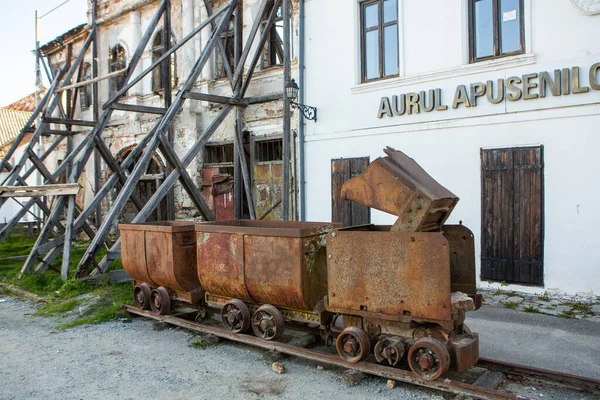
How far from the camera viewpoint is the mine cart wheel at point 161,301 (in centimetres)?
636

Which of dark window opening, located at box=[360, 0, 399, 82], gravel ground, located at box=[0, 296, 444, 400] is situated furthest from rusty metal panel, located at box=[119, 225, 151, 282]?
dark window opening, located at box=[360, 0, 399, 82]

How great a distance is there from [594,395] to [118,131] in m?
13.8

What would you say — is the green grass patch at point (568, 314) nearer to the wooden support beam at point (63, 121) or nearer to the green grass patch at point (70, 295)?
the green grass patch at point (70, 295)

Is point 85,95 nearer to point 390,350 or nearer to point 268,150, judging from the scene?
point 268,150

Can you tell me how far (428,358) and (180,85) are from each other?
10.7 meters

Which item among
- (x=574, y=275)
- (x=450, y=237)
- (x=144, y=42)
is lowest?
(x=574, y=275)

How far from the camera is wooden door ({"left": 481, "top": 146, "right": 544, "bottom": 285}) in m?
7.52

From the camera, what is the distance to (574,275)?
7.25 metres

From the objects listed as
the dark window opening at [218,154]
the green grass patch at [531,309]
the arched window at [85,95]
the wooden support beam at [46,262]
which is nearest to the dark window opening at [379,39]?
the dark window opening at [218,154]

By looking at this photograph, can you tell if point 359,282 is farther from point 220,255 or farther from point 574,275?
point 574,275

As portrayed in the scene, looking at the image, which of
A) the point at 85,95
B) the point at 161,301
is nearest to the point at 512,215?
the point at 161,301

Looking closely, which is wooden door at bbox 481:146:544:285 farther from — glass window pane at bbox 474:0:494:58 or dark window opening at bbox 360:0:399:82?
dark window opening at bbox 360:0:399:82

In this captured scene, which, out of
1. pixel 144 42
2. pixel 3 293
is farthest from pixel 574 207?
pixel 3 293

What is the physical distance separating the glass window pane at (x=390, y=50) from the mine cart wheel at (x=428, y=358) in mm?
6322
